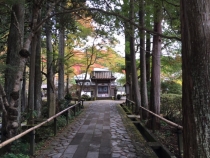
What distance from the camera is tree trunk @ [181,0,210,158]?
254 cm

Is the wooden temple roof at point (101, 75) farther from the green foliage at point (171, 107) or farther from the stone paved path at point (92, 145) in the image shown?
the stone paved path at point (92, 145)

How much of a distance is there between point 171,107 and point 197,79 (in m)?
9.11

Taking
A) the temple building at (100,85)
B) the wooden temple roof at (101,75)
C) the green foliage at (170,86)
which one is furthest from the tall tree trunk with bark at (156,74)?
the temple building at (100,85)

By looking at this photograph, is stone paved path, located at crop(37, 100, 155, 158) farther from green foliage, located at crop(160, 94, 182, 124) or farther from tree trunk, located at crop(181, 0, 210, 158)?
green foliage, located at crop(160, 94, 182, 124)

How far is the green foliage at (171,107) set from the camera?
10343 millimetres

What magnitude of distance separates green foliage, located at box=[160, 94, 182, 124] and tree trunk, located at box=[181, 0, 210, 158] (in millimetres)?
7683

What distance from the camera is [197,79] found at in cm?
255

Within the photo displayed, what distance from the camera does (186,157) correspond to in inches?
107

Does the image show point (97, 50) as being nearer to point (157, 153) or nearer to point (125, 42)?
point (125, 42)

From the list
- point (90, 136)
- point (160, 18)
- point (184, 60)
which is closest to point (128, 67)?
point (160, 18)

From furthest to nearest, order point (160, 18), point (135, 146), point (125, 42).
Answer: point (125, 42), point (160, 18), point (135, 146)

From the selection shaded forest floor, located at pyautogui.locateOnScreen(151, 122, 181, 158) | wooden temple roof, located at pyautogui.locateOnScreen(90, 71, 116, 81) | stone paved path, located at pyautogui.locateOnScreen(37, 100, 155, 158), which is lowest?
shaded forest floor, located at pyautogui.locateOnScreen(151, 122, 181, 158)

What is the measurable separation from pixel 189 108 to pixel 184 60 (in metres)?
0.60

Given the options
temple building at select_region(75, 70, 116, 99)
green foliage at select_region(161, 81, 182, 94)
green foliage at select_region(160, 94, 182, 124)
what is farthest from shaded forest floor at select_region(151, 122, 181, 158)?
temple building at select_region(75, 70, 116, 99)
